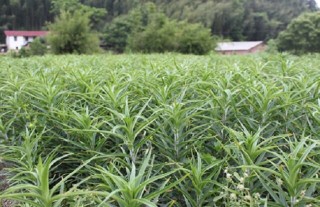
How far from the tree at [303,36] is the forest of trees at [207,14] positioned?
17456mm

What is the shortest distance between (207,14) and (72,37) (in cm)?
2803

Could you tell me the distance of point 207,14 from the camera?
44719 millimetres

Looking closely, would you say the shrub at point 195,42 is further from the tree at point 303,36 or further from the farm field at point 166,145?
the farm field at point 166,145

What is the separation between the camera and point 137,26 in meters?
25.9

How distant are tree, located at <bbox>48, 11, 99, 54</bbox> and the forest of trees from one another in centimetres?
2282

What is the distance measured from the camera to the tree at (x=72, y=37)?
19.3m

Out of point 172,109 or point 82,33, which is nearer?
point 172,109

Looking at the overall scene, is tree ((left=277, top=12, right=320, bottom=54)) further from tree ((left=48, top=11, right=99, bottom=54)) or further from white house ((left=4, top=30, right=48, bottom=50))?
white house ((left=4, top=30, right=48, bottom=50))

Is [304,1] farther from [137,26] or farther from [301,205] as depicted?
[301,205]

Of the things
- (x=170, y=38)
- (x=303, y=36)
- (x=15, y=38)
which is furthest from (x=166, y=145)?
(x=15, y=38)

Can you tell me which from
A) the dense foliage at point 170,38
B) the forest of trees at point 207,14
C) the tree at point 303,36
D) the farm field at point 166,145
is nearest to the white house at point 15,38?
the forest of trees at point 207,14

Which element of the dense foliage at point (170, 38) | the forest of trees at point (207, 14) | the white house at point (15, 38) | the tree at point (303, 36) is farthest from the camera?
the forest of trees at point (207, 14)

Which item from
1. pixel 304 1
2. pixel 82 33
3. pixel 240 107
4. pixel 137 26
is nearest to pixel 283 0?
pixel 304 1

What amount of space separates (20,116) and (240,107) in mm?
1220
